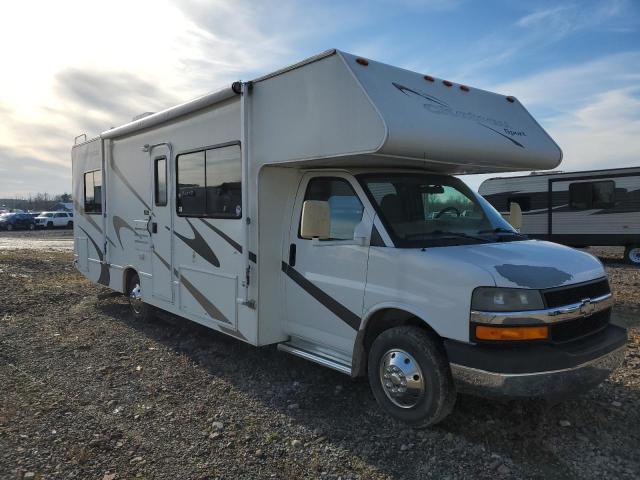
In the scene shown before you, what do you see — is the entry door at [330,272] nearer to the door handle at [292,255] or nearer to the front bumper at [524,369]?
the door handle at [292,255]

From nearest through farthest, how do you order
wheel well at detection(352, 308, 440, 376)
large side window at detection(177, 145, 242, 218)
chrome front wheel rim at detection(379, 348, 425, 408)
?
1. chrome front wheel rim at detection(379, 348, 425, 408)
2. wheel well at detection(352, 308, 440, 376)
3. large side window at detection(177, 145, 242, 218)

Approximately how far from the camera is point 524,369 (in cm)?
345

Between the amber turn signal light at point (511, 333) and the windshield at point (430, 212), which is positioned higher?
the windshield at point (430, 212)

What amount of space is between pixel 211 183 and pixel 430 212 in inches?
99.3

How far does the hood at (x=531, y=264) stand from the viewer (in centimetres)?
359

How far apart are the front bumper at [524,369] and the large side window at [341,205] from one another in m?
1.39

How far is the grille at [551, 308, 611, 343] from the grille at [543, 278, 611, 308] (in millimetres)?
145

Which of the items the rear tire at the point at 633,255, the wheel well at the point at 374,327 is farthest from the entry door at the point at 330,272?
the rear tire at the point at 633,255

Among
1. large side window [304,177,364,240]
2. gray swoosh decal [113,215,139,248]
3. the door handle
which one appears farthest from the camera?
gray swoosh decal [113,215,139,248]

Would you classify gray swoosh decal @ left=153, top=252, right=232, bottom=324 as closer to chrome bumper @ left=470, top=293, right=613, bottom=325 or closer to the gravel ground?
the gravel ground

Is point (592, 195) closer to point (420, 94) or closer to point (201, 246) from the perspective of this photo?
point (420, 94)

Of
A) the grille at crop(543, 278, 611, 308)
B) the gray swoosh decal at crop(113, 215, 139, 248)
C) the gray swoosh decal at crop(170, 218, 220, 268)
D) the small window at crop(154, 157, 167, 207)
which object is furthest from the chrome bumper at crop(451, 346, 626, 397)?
the gray swoosh decal at crop(113, 215, 139, 248)

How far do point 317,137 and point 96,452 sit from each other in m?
2.94

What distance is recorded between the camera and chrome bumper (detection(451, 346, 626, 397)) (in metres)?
3.45
